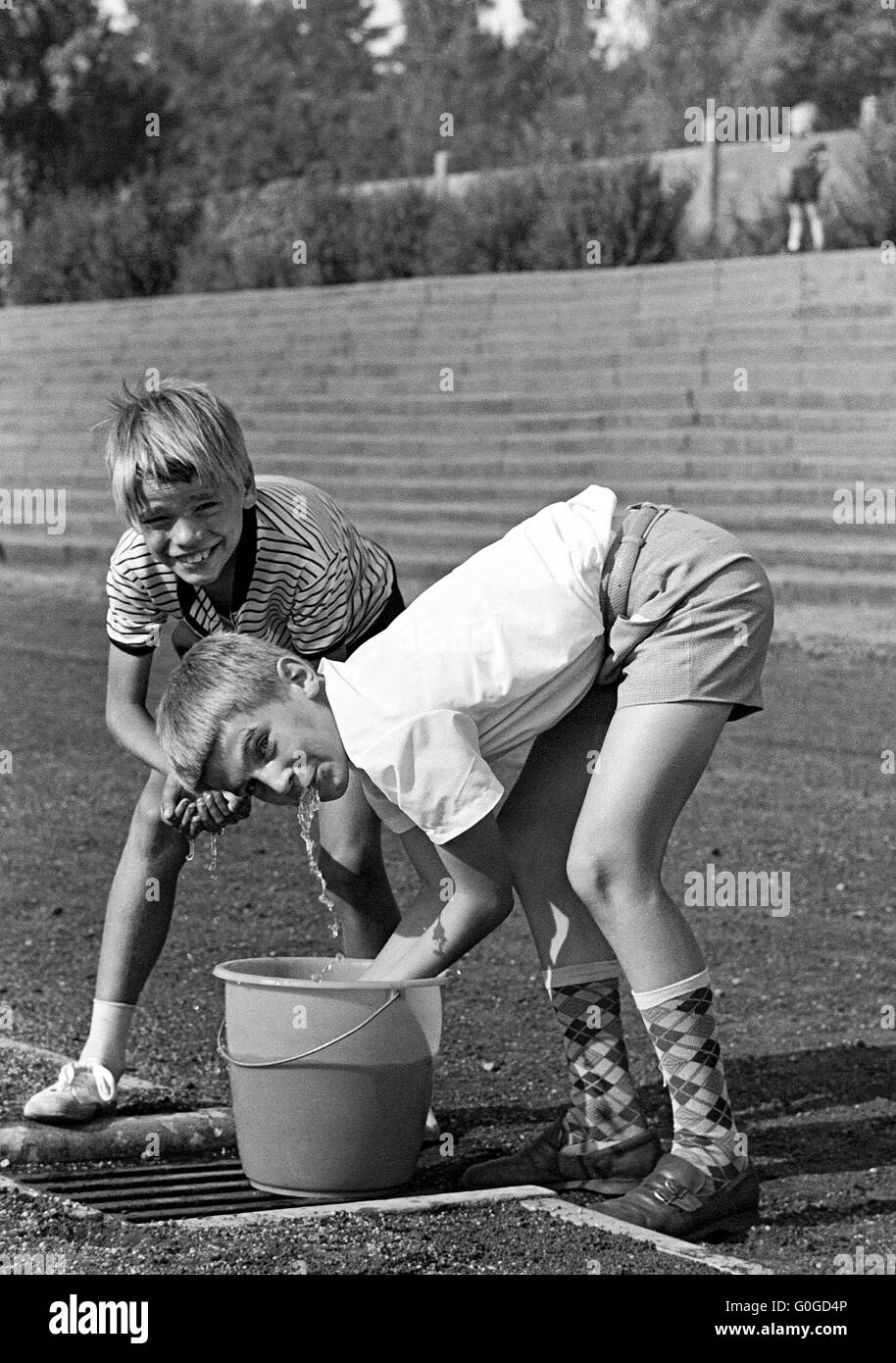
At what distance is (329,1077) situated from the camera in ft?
12.0

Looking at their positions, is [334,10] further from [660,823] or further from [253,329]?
[660,823]

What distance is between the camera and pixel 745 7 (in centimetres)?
6300

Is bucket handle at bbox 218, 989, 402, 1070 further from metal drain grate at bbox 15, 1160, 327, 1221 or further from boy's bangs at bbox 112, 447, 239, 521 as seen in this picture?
boy's bangs at bbox 112, 447, 239, 521

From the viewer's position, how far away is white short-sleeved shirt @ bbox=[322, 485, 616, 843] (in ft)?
11.0

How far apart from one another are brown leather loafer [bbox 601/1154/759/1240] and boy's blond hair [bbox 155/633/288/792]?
113 centimetres

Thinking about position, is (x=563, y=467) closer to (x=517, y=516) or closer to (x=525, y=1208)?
(x=517, y=516)

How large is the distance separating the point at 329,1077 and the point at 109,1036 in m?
0.73

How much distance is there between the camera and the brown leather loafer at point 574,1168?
3801mm

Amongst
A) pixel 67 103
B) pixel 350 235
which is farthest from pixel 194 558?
pixel 67 103

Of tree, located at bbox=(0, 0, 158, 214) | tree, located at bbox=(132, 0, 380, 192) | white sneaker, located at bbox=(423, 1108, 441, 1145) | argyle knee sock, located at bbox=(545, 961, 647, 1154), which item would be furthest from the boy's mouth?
tree, located at bbox=(0, 0, 158, 214)

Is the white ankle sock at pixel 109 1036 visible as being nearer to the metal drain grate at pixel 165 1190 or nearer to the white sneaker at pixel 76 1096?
the white sneaker at pixel 76 1096

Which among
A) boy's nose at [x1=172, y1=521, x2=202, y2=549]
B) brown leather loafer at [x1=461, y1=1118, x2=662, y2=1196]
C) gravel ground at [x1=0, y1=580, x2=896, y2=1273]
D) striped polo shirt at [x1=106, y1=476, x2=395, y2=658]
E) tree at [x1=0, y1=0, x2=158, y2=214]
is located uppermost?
tree at [x1=0, y1=0, x2=158, y2=214]

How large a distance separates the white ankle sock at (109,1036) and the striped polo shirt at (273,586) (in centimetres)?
80

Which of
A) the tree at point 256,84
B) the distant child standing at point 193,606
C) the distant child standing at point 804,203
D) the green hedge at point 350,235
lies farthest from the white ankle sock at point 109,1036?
the tree at point 256,84
